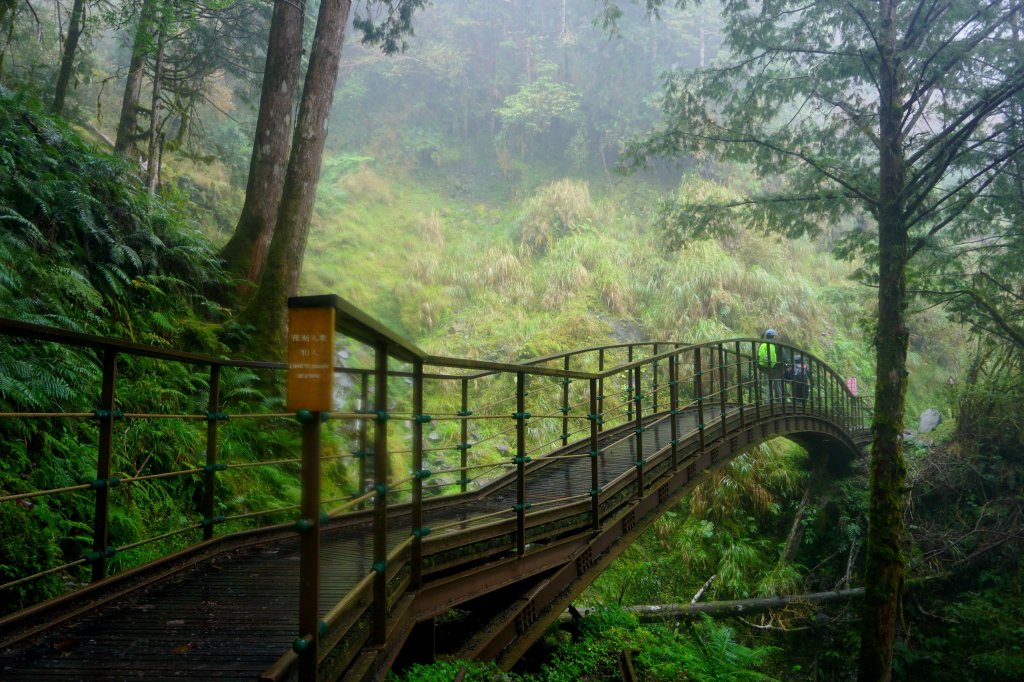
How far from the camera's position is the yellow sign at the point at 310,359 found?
1722mm

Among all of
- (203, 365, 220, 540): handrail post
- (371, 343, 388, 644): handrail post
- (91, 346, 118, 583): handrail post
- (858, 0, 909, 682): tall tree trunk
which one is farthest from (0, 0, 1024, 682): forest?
(203, 365, 220, 540): handrail post

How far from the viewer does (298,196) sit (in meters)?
7.47

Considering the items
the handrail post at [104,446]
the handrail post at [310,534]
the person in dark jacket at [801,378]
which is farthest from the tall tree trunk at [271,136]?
the person in dark jacket at [801,378]

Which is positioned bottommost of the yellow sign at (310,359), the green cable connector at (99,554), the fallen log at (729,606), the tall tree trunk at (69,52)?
the fallen log at (729,606)

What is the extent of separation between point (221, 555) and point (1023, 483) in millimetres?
11291

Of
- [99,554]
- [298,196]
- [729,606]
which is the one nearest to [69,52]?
[298,196]

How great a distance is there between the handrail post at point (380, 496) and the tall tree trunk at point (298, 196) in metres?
4.81

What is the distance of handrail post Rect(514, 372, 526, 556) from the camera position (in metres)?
3.79

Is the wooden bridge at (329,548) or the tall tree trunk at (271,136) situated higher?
the tall tree trunk at (271,136)

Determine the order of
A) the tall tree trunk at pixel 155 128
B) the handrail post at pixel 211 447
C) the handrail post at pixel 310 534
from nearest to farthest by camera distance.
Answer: the handrail post at pixel 310 534, the handrail post at pixel 211 447, the tall tree trunk at pixel 155 128

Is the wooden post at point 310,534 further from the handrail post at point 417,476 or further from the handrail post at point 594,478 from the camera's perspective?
the handrail post at point 594,478

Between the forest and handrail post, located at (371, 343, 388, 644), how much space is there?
17cm

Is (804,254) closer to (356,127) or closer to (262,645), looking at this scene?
(356,127)

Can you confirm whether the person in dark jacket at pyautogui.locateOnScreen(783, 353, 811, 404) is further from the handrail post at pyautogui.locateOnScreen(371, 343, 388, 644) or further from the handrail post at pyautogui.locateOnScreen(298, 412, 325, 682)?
the handrail post at pyautogui.locateOnScreen(298, 412, 325, 682)
